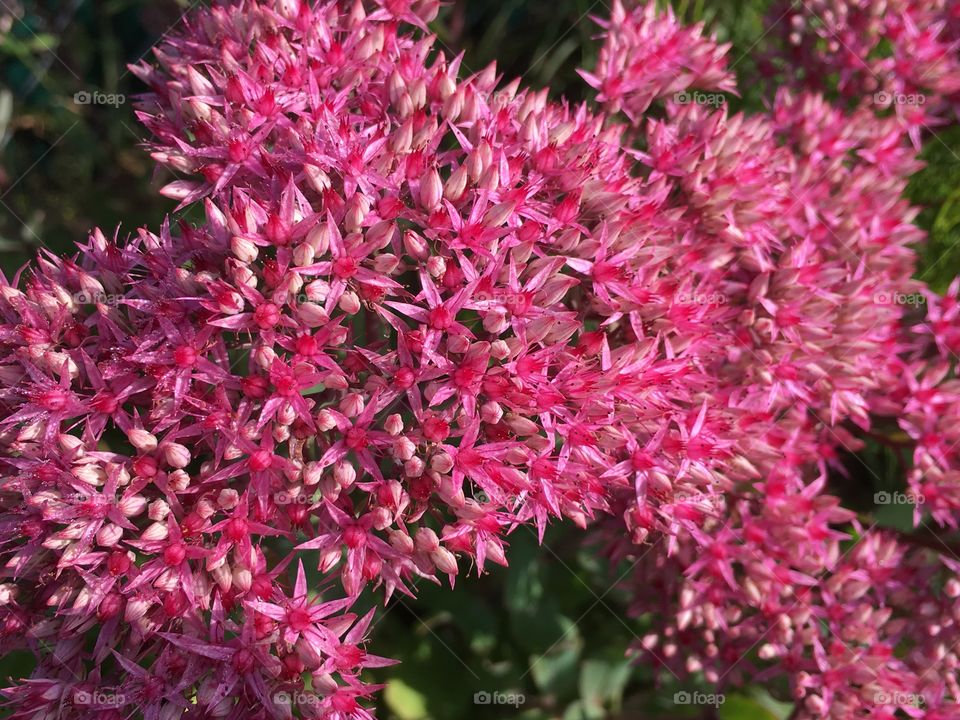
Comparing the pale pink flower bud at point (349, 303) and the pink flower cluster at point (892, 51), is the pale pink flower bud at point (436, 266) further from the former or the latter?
the pink flower cluster at point (892, 51)

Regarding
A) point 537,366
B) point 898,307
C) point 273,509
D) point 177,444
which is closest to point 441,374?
point 537,366

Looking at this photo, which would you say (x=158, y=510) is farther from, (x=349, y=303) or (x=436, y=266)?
(x=436, y=266)

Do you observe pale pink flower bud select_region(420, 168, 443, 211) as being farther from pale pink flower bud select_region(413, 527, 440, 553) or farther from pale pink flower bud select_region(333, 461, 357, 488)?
pale pink flower bud select_region(413, 527, 440, 553)

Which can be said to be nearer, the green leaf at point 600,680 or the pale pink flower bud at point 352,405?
the pale pink flower bud at point 352,405

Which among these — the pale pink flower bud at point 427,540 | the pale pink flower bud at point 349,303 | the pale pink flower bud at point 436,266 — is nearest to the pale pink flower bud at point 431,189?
the pale pink flower bud at point 436,266

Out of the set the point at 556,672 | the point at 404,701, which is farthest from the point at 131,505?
the point at 556,672

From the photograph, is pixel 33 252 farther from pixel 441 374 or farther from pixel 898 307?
pixel 898 307

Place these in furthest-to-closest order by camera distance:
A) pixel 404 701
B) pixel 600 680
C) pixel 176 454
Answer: pixel 600 680 < pixel 404 701 < pixel 176 454

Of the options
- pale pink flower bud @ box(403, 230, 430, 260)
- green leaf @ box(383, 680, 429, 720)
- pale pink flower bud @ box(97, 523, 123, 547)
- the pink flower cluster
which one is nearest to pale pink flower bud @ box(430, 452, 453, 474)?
pale pink flower bud @ box(403, 230, 430, 260)
